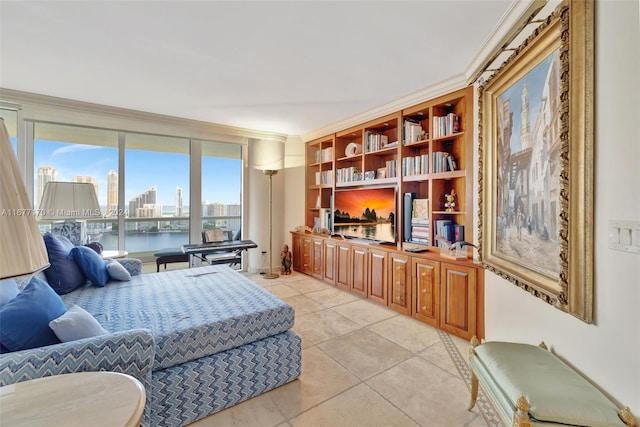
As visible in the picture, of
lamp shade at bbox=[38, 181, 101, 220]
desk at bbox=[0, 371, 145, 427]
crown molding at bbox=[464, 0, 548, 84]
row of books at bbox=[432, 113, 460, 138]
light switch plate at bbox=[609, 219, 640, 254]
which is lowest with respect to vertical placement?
desk at bbox=[0, 371, 145, 427]

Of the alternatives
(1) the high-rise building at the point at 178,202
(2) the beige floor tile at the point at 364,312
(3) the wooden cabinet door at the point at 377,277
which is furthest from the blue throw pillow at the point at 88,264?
(3) the wooden cabinet door at the point at 377,277

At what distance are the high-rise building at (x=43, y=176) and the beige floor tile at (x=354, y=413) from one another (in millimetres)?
4121

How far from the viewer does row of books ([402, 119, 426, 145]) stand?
10.7 ft

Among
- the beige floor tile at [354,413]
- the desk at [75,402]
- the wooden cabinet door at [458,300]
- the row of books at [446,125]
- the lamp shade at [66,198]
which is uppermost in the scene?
the row of books at [446,125]

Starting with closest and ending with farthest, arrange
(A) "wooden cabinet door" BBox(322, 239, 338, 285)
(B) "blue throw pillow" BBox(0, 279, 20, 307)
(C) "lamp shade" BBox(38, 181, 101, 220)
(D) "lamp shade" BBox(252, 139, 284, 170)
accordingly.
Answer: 1. (B) "blue throw pillow" BBox(0, 279, 20, 307)
2. (C) "lamp shade" BBox(38, 181, 101, 220)
3. (A) "wooden cabinet door" BBox(322, 239, 338, 285)
4. (D) "lamp shade" BBox(252, 139, 284, 170)

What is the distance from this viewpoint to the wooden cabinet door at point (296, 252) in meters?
5.00

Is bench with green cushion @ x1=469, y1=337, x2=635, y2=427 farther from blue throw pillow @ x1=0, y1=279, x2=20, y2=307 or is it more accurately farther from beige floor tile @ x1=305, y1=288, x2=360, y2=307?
blue throw pillow @ x1=0, y1=279, x2=20, y2=307

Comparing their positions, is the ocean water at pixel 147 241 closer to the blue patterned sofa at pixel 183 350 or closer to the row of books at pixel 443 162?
the blue patterned sofa at pixel 183 350

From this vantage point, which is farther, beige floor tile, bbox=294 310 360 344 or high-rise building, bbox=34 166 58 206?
high-rise building, bbox=34 166 58 206

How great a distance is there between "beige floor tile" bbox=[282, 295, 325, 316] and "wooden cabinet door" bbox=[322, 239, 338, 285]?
0.61 metres

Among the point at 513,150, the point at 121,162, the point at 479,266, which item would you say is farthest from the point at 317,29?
the point at 121,162

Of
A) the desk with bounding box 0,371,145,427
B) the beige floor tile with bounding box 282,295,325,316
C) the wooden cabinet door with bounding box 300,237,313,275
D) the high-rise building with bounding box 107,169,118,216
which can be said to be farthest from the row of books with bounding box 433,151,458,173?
the high-rise building with bounding box 107,169,118,216

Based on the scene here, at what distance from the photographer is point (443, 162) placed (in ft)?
9.82

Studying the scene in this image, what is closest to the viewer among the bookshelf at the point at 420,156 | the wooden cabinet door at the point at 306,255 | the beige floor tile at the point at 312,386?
the beige floor tile at the point at 312,386
